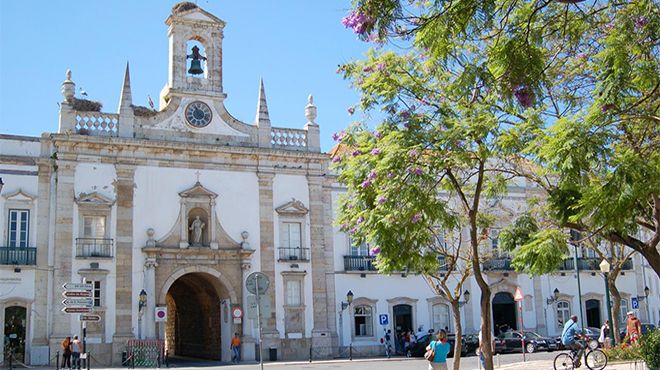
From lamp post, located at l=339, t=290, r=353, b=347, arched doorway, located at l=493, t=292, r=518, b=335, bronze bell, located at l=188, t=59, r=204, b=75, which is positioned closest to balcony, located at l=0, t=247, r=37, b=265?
bronze bell, located at l=188, t=59, r=204, b=75

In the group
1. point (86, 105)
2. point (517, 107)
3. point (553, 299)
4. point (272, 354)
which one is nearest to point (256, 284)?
point (517, 107)

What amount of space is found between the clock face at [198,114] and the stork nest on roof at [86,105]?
3.70 metres

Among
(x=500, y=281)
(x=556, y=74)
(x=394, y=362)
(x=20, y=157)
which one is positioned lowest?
(x=394, y=362)

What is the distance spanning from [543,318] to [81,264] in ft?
72.5

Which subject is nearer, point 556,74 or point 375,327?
point 556,74

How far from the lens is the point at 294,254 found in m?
35.8

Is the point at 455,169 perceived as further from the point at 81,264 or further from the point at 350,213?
the point at 81,264

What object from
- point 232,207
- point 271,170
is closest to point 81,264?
point 232,207

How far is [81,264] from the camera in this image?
32.0 m

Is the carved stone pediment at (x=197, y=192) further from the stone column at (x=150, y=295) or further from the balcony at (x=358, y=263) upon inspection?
the balcony at (x=358, y=263)

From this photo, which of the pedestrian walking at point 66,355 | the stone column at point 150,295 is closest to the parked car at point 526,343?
the stone column at point 150,295

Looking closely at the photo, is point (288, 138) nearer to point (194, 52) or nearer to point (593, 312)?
point (194, 52)

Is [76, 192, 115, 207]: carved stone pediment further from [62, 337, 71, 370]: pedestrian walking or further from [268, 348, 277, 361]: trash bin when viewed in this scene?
[268, 348, 277, 361]: trash bin

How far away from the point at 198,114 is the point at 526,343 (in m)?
17.6
